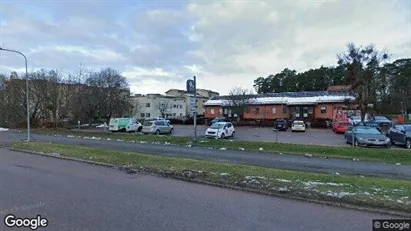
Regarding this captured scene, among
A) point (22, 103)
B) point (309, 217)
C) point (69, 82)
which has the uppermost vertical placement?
point (69, 82)

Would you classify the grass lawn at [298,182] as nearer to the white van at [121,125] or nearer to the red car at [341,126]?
the white van at [121,125]

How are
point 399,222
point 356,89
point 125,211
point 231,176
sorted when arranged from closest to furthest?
point 399,222 → point 125,211 → point 231,176 → point 356,89

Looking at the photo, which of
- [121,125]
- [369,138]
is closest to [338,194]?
[369,138]

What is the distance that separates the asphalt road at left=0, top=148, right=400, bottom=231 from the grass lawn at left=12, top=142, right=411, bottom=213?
21.8 inches

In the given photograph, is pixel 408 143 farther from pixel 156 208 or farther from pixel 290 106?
pixel 290 106

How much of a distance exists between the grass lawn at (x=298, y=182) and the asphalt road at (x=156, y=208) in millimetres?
554

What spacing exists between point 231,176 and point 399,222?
453cm

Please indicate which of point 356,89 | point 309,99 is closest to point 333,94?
point 309,99

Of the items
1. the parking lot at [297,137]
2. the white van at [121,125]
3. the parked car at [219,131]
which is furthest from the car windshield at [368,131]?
the white van at [121,125]

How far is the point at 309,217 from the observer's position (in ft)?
18.9

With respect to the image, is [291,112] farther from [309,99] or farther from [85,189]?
[85,189]

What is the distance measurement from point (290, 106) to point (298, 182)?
158 ft

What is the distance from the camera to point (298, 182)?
824 centimetres

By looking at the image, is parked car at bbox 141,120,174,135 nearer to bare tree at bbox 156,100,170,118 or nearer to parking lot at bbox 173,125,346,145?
parking lot at bbox 173,125,346,145
